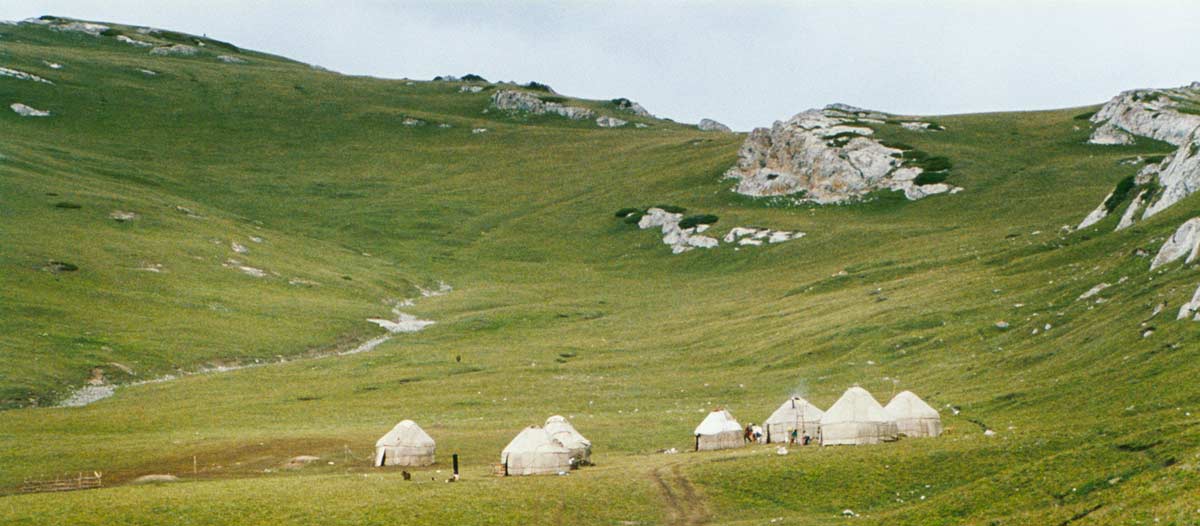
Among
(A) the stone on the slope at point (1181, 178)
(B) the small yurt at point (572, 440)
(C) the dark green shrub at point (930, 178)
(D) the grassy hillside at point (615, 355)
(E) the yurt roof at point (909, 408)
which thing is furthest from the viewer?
(C) the dark green shrub at point (930, 178)

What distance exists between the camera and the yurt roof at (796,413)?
2889 inches

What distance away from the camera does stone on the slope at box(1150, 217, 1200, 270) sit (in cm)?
8212

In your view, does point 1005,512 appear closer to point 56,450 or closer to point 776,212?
point 56,450

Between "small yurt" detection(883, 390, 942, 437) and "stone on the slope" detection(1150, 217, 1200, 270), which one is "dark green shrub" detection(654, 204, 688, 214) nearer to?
"stone on the slope" detection(1150, 217, 1200, 270)

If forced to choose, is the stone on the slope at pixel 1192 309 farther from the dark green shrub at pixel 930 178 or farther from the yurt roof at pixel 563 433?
the dark green shrub at pixel 930 178

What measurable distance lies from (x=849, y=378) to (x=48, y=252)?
95.3m

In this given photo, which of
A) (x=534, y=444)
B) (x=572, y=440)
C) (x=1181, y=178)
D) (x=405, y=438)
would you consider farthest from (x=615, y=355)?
(x=1181, y=178)

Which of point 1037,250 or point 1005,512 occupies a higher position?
point 1037,250

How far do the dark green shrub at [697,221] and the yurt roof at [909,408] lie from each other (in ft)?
379

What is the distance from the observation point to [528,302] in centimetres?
15625

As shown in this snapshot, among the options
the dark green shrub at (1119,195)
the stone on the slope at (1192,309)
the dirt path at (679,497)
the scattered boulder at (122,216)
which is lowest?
the dirt path at (679,497)

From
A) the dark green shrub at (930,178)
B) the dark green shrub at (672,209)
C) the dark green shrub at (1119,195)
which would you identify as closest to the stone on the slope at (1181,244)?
the dark green shrub at (1119,195)

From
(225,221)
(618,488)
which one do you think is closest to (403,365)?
(618,488)

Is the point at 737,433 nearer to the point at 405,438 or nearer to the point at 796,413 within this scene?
the point at 796,413
